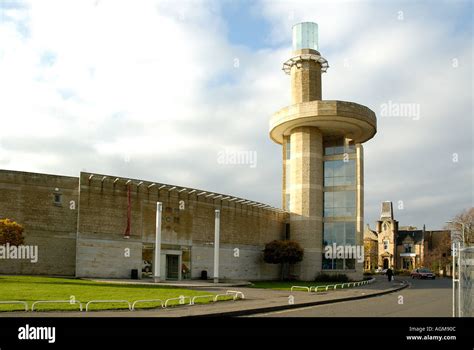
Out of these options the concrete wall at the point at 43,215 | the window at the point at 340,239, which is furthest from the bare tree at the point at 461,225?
the concrete wall at the point at 43,215

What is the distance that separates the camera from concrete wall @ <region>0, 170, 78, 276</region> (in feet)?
115

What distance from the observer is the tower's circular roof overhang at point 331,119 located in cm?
4947

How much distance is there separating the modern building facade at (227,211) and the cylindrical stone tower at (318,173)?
0.35ft

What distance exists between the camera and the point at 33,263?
3584 centimetres

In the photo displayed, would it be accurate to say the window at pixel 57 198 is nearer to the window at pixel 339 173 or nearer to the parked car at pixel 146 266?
the parked car at pixel 146 266

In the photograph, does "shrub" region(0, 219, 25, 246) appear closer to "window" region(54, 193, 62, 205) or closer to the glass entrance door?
"window" region(54, 193, 62, 205)

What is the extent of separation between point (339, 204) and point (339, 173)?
338 centimetres

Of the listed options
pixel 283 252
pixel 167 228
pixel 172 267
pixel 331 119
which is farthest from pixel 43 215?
Result: pixel 331 119

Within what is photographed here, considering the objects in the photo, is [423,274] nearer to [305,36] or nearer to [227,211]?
[227,211]
